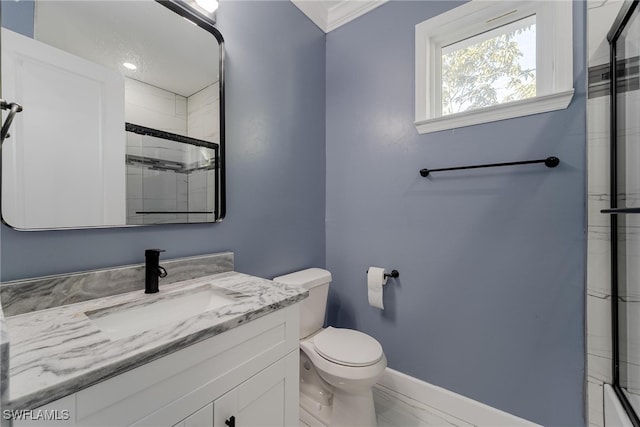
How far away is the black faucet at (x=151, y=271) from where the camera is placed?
1059 millimetres

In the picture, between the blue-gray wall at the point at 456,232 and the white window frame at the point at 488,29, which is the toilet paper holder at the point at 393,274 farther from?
the white window frame at the point at 488,29

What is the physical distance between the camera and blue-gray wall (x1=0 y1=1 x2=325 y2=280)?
45.6 inches

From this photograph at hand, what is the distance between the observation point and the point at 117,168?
1066mm

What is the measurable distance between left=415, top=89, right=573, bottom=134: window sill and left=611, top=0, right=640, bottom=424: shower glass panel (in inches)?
7.0

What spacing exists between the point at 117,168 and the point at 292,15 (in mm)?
1435

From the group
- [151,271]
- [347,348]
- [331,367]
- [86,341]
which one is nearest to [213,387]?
[86,341]

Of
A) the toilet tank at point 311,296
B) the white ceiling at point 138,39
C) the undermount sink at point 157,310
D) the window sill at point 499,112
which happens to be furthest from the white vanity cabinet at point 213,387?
the window sill at point 499,112

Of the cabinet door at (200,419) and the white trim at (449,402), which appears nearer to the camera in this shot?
the cabinet door at (200,419)

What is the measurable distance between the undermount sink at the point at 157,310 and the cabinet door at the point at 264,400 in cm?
27

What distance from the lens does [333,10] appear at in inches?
77.1

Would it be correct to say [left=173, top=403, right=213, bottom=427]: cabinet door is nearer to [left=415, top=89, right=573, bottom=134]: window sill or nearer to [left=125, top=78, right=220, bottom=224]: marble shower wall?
[left=125, top=78, right=220, bottom=224]: marble shower wall

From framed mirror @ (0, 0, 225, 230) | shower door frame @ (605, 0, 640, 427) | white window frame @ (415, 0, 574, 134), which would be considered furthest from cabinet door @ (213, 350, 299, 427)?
white window frame @ (415, 0, 574, 134)

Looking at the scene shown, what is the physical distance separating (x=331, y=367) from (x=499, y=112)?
1.51 metres

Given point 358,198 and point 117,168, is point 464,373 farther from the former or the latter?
point 117,168
